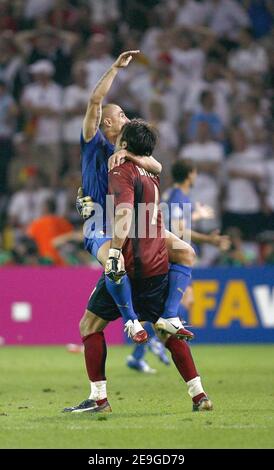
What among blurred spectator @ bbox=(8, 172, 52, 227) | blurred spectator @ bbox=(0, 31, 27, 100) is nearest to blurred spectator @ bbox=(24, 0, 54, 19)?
blurred spectator @ bbox=(0, 31, 27, 100)

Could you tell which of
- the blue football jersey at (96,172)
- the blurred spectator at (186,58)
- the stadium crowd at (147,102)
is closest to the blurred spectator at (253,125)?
the stadium crowd at (147,102)

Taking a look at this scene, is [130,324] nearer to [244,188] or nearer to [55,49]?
[244,188]

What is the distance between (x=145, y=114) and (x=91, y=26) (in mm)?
2291

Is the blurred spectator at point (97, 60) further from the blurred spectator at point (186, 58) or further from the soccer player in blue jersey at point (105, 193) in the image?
the soccer player in blue jersey at point (105, 193)

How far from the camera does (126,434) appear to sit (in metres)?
7.57

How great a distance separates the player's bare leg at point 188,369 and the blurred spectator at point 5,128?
10.6 m

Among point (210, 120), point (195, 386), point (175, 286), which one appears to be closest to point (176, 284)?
point (175, 286)

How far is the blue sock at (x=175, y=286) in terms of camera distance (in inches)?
349

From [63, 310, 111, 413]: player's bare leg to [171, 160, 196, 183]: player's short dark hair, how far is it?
3829 millimetres

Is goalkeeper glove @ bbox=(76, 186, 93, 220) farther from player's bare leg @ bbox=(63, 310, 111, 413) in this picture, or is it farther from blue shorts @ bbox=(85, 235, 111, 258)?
player's bare leg @ bbox=(63, 310, 111, 413)

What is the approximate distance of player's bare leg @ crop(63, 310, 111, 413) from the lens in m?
8.93
